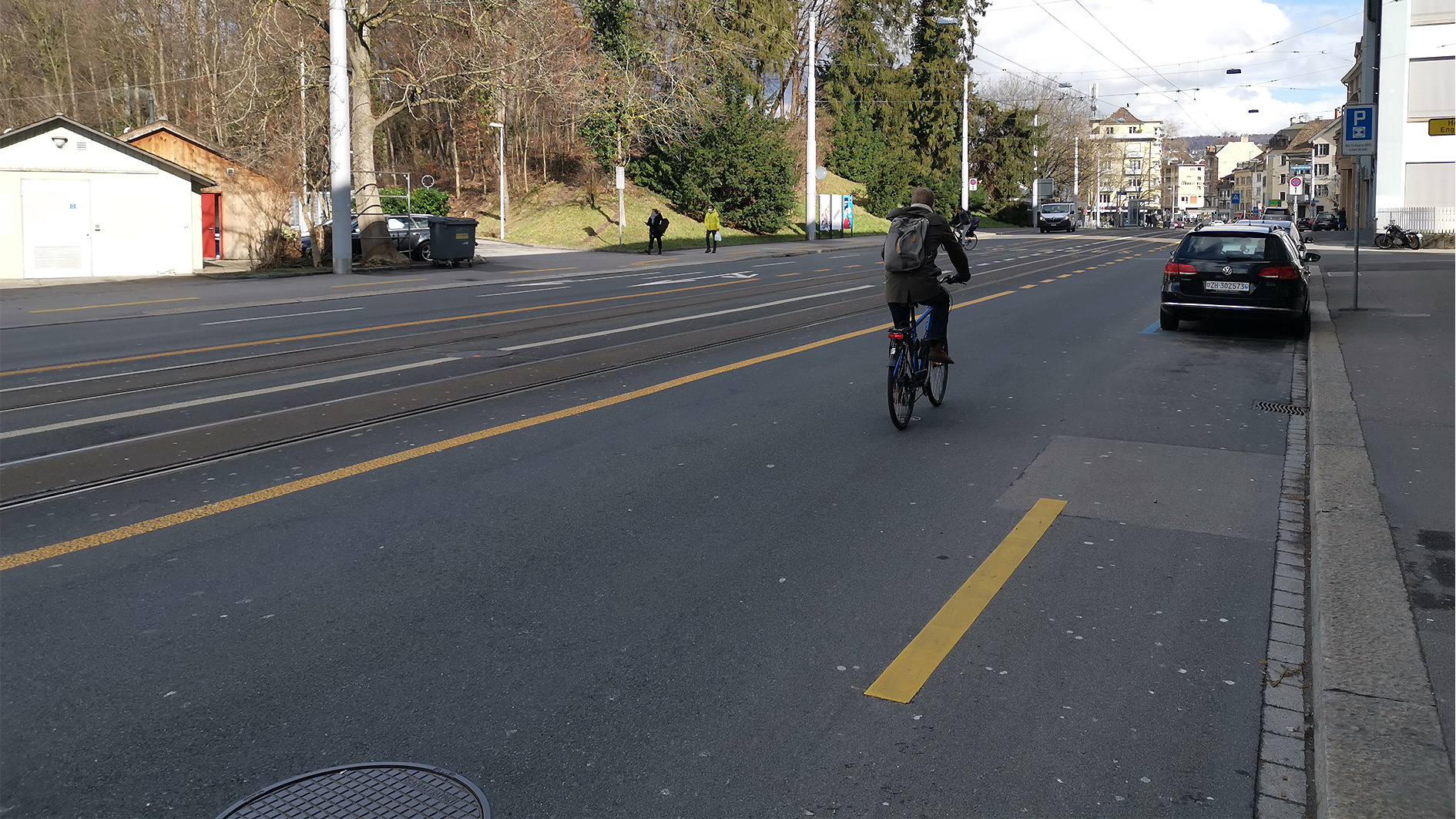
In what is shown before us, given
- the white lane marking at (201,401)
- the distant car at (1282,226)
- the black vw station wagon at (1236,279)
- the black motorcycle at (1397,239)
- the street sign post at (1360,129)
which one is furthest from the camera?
the black motorcycle at (1397,239)

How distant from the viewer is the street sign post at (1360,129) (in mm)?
17203

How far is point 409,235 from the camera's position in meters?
36.5

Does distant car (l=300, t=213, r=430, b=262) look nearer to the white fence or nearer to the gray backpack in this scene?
the gray backpack

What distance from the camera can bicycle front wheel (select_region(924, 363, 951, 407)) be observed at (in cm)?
930

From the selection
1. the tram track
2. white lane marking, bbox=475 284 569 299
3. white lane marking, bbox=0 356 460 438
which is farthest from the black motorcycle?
white lane marking, bbox=0 356 460 438

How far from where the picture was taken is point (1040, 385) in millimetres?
10492

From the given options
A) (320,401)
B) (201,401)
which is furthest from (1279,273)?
(201,401)

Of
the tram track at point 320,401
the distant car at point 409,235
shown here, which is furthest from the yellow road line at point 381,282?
the tram track at point 320,401

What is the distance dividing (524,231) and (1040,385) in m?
40.5

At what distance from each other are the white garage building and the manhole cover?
27.8 m

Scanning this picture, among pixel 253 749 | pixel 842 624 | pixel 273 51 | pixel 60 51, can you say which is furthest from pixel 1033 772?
pixel 60 51

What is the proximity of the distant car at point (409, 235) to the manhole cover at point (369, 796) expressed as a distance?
3263cm

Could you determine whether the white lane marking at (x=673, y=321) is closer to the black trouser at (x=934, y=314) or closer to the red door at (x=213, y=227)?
the black trouser at (x=934, y=314)

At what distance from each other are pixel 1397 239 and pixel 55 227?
41160 mm
